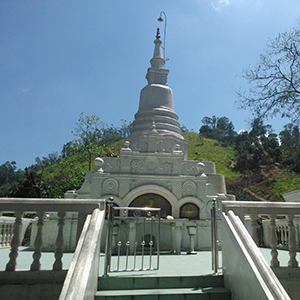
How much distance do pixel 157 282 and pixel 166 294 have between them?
0.47m

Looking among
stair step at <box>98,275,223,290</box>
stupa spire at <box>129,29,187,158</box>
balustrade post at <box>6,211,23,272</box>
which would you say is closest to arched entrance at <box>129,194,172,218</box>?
stupa spire at <box>129,29,187,158</box>

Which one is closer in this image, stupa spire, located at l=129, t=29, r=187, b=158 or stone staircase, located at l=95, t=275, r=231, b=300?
stone staircase, located at l=95, t=275, r=231, b=300

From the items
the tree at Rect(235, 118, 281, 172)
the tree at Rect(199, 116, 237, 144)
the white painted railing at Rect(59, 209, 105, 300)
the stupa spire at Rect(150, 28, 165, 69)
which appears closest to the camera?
the white painted railing at Rect(59, 209, 105, 300)

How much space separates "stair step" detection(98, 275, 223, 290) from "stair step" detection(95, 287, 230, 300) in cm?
16

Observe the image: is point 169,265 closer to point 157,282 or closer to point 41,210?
point 157,282

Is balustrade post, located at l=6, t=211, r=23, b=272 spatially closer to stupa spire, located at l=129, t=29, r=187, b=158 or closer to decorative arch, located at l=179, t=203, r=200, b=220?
decorative arch, located at l=179, t=203, r=200, b=220

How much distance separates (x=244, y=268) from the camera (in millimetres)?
4371

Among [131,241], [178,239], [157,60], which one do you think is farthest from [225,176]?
[131,241]

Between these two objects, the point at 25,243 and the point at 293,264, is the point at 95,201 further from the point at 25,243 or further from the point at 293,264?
the point at 25,243

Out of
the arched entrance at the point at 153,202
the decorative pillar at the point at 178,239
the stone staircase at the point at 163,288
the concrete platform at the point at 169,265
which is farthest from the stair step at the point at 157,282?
the arched entrance at the point at 153,202

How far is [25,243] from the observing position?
14.7m

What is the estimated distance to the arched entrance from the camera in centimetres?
1415

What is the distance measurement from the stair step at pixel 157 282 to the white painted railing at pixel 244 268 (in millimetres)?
325

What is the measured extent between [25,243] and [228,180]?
125ft
